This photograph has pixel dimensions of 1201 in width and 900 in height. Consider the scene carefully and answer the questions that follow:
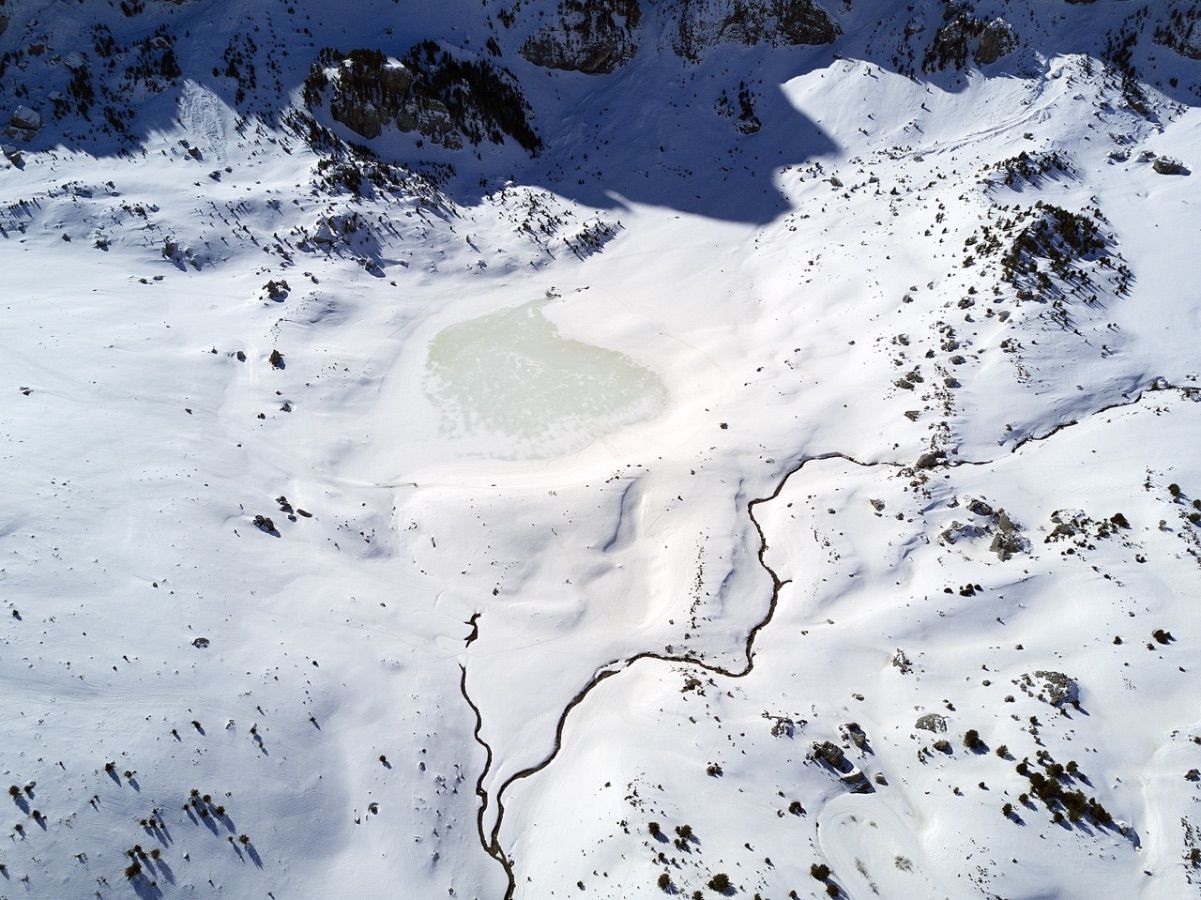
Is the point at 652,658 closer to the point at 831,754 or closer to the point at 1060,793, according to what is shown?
the point at 831,754

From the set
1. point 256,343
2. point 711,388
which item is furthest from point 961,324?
point 256,343

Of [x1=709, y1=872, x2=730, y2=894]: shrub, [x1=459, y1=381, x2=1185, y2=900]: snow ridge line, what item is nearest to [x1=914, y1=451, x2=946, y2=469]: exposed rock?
[x1=459, y1=381, x2=1185, y2=900]: snow ridge line

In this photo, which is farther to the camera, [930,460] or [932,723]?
[930,460]

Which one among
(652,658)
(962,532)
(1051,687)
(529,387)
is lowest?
(652,658)

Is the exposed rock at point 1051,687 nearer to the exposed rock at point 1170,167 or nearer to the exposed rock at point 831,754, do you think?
the exposed rock at point 831,754

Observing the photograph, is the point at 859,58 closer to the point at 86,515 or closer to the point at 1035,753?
the point at 1035,753

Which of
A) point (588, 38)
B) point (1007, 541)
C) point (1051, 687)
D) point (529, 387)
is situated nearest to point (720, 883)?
point (1051, 687)
